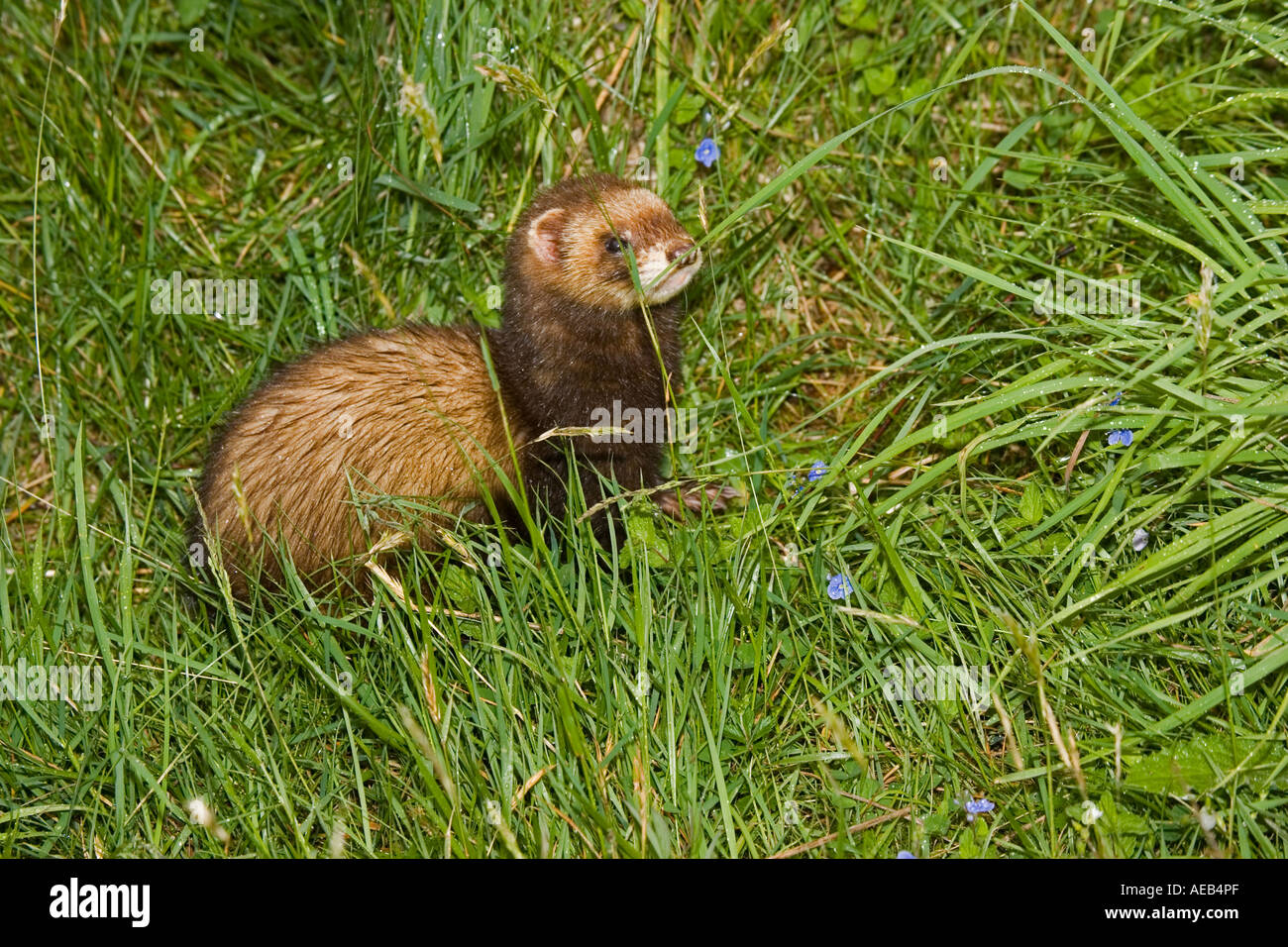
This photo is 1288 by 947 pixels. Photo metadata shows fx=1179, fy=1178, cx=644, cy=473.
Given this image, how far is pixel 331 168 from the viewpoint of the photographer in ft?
17.9

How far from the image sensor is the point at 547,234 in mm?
4516

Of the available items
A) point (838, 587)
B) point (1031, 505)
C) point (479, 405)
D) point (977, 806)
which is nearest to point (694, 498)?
point (479, 405)

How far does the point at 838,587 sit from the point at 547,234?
1739 mm

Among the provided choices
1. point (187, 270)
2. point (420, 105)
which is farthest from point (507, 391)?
point (187, 270)

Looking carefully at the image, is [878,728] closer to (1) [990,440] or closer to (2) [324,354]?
(1) [990,440]

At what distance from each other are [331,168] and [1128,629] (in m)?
3.92

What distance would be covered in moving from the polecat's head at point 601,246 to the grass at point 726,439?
206mm

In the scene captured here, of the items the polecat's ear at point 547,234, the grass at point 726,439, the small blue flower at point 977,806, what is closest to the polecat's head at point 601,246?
the polecat's ear at point 547,234

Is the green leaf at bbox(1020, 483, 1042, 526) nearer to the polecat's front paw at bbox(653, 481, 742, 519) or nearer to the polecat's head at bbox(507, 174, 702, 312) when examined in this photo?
the polecat's front paw at bbox(653, 481, 742, 519)

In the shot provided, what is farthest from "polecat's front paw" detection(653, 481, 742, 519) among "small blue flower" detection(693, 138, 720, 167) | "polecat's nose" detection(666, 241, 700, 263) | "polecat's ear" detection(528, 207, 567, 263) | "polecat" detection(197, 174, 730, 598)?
"small blue flower" detection(693, 138, 720, 167)

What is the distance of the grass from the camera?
144 inches

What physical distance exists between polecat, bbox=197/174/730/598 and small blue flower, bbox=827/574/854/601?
625 millimetres

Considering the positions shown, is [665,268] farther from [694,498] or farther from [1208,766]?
[1208,766]

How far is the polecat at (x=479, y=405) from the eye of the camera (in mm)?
4426
